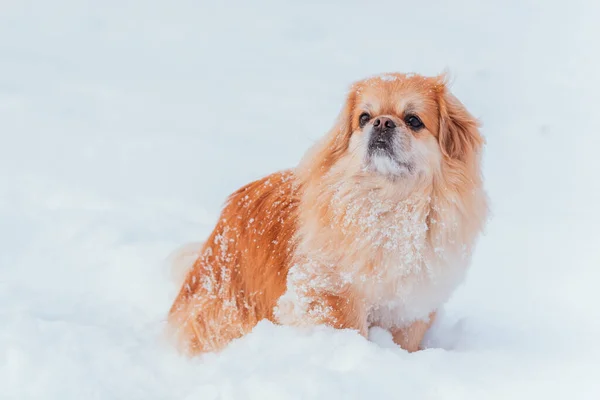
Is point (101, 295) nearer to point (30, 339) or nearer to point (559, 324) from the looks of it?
point (30, 339)

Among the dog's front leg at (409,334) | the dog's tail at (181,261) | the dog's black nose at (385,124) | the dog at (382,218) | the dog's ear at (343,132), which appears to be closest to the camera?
the dog's black nose at (385,124)

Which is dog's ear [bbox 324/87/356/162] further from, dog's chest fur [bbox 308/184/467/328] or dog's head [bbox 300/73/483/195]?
dog's chest fur [bbox 308/184/467/328]

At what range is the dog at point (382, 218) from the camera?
2.73 m

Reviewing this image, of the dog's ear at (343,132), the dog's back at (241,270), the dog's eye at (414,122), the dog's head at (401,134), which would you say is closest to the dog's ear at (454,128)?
the dog's head at (401,134)

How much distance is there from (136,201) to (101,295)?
4.42ft

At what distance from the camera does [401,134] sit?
104 inches

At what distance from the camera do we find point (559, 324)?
120 inches

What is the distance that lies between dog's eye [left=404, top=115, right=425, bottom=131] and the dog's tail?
145 cm

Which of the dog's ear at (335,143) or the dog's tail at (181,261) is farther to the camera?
the dog's tail at (181,261)

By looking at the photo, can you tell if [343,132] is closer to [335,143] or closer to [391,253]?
[335,143]

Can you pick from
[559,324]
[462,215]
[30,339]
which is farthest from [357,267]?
[30,339]

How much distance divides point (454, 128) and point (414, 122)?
0.21 m

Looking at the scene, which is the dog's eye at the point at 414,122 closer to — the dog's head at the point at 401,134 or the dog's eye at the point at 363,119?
the dog's head at the point at 401,134

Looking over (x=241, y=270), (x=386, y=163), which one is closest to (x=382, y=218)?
(x=386, y=163)
